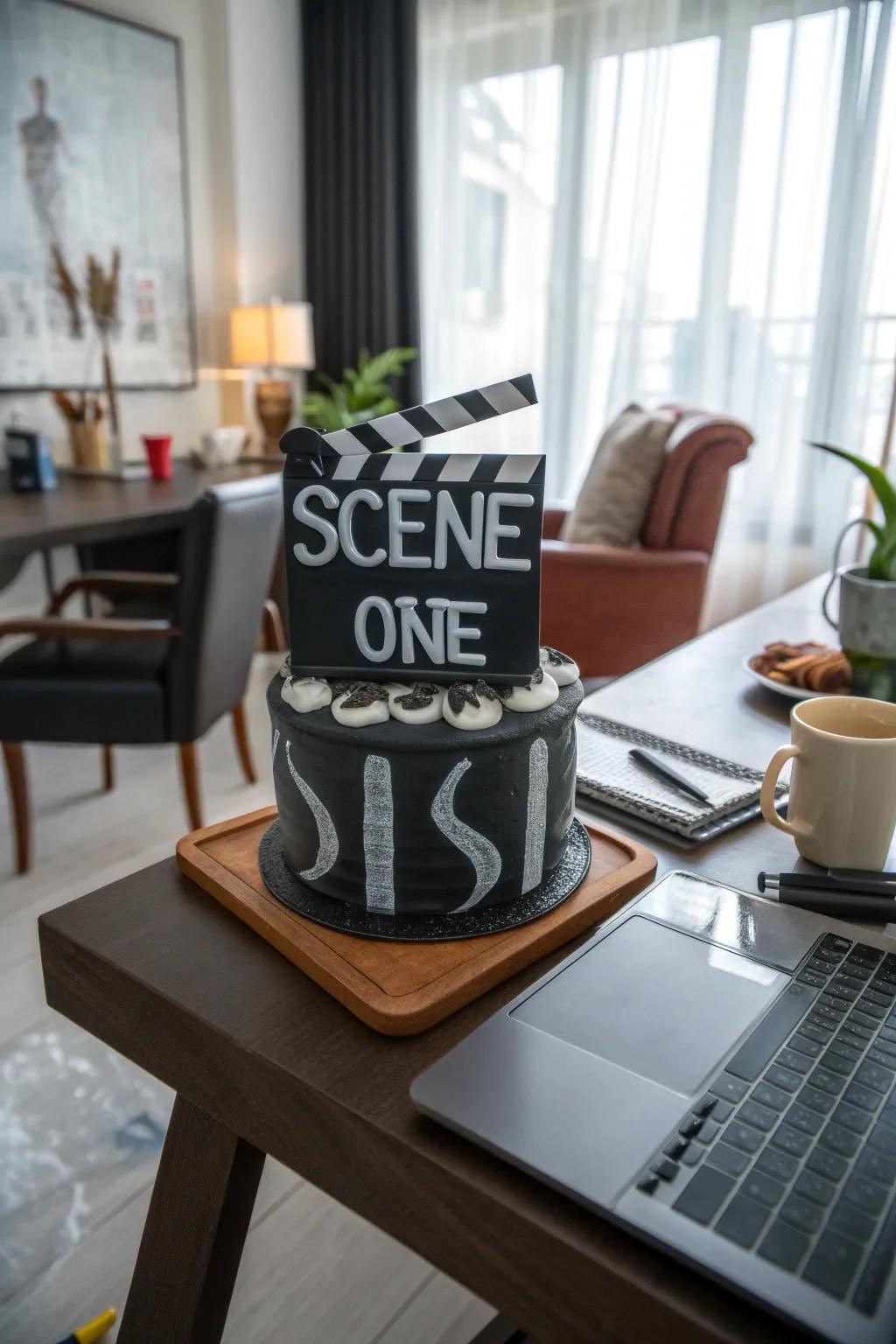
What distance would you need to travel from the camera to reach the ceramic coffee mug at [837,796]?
692 millimetres

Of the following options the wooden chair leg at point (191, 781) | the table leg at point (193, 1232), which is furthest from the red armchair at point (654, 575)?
the table leg at point (193, 1232)

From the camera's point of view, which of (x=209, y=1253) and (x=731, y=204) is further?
(x=731, y=204)

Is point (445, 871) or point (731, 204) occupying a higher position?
point (731, 204)

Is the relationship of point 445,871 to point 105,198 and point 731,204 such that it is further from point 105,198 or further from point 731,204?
point 105,198

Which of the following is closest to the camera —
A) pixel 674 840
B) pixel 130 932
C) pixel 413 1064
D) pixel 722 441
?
pixel 413 1064

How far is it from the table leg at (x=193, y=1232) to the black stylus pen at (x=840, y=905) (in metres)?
0.40

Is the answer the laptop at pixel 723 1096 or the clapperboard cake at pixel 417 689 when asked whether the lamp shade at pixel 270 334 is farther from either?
the laptop at pixel 723 1096

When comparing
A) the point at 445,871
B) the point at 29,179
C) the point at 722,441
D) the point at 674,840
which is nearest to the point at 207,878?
the point at 445,871

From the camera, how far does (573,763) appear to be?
665mm

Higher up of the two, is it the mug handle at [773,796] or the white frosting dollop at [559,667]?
the white frosting dollop at [559,667]

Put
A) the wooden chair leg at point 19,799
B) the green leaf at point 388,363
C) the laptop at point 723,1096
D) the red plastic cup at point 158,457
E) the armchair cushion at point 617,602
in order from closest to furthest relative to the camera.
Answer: the laptop at point 723,1096
the wooden chair leg at point 19,799
the armchair cushion at point 617,602
the red plastic cup at point 158,457
the green leaf at point 388,363

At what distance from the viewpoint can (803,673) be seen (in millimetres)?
1118

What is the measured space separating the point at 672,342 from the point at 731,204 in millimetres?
490

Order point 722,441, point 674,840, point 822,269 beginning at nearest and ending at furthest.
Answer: point 674,840 → point 722,441 → point 822,269
